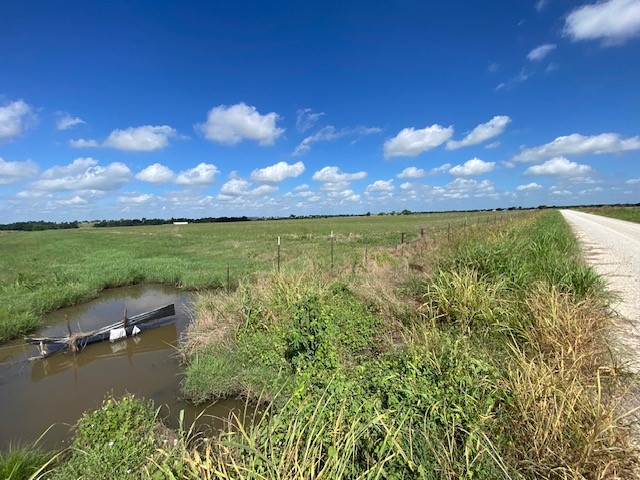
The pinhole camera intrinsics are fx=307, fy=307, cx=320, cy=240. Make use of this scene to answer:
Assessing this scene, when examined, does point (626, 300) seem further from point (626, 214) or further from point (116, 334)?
point (626, 214)

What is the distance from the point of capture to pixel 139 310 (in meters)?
13.2

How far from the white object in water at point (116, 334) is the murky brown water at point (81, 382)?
0.60 feet

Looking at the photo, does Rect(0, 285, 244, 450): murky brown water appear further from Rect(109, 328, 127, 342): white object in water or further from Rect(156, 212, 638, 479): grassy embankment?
Rect(156, 212, 638, 479): grassy embankment

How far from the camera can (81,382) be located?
735 centimetres

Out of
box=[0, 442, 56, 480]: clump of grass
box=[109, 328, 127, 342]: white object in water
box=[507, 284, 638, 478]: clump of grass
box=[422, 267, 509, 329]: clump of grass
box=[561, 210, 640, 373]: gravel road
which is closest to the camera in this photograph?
box=[507, 284, 638, 478]: clump of grass

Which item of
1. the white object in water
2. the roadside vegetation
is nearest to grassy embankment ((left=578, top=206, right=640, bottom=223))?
the roadside vegetation

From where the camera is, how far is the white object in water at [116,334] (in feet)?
30.3

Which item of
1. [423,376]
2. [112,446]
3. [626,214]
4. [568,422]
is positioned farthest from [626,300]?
[626,214]

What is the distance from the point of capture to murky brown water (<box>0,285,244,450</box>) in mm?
5816

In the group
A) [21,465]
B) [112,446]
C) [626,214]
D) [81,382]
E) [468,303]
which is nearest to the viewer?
[112,446]

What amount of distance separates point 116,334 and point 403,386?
9.09 m

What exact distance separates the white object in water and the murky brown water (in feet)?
A: 0.60

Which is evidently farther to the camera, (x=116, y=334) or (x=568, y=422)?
(x=116, y=334)

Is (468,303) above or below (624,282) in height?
above
